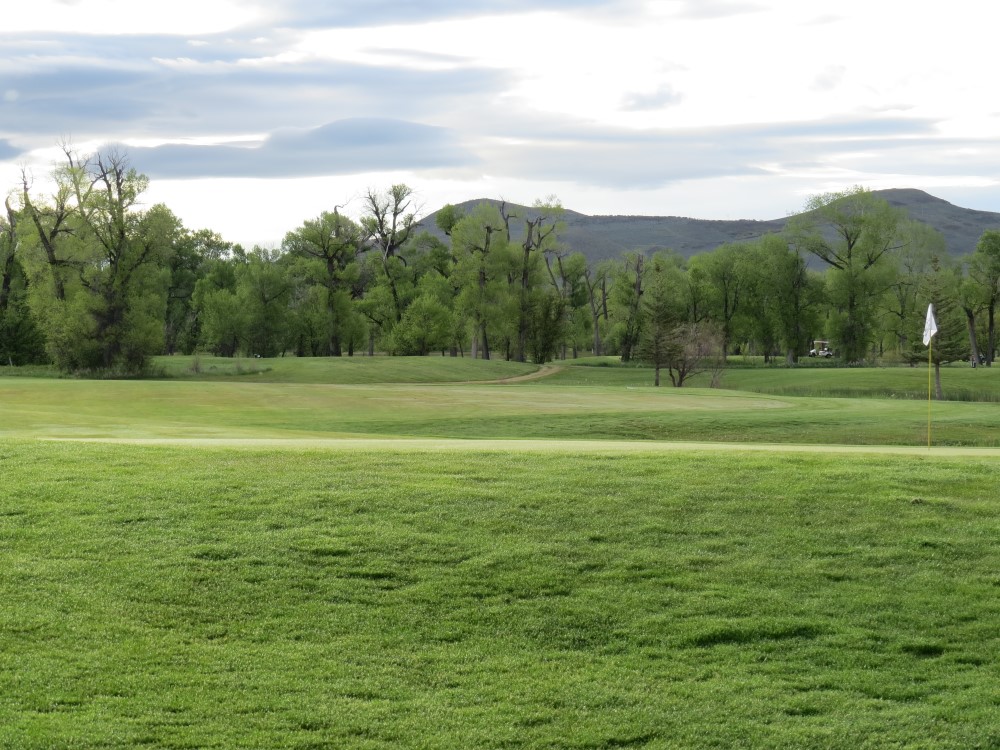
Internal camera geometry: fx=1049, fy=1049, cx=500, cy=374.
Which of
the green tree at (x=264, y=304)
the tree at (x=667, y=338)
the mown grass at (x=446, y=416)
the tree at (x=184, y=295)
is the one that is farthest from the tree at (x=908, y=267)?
the tree at (x=184, y=295)

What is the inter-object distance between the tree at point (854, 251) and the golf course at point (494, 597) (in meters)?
75.9

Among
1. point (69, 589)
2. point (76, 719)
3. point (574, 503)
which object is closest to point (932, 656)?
point (574, 503)

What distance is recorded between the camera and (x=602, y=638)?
9.05m

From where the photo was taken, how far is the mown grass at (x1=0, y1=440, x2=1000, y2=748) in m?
7.66

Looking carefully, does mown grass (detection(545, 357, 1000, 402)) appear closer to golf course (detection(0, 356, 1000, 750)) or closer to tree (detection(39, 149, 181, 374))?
tree (detection(39, 149, 181, 374))

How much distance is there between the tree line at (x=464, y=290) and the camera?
64875mm

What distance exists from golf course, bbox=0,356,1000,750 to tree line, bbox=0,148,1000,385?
52.4 m

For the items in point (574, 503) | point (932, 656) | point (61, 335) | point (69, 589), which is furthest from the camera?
point (61, 335)

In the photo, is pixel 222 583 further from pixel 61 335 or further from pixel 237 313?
pixel 237 313

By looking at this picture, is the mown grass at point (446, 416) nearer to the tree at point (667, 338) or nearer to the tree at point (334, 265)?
the tree at point (667, 338)

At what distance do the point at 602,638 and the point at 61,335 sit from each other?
61.0 m

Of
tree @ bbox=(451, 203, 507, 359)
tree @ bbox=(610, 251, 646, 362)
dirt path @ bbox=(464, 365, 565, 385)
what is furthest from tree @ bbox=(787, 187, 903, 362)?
tree @ bbox=(451, 203, 507, 359)

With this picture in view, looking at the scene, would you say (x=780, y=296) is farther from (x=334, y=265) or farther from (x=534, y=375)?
(x=334, y=265)

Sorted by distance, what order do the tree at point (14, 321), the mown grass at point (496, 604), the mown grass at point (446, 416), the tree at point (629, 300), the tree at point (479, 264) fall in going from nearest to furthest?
the mown grass at point (496, 604)
the mown grass at point (446, 416)
the tree at point (14, 321)
the tree at point (479, 264)
the tree at point (629, 300)
